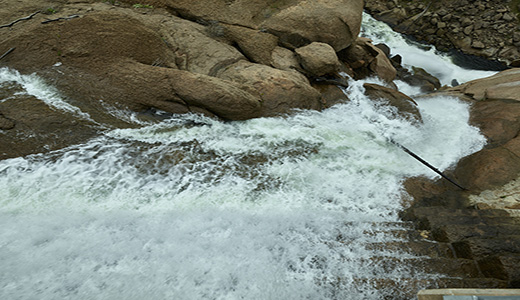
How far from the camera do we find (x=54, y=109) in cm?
571

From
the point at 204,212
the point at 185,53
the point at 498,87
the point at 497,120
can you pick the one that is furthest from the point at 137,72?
the point at 498,87

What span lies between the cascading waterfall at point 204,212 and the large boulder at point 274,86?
0.49m

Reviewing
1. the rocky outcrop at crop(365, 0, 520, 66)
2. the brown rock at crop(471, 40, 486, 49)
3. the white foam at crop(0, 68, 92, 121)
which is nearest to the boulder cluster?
the white foam at crop(0, 68, 92, 121)

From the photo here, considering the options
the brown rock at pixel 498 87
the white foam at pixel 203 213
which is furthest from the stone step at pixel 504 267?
the brown rock at pixel 498 87

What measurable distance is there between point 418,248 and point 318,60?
19.2 ft

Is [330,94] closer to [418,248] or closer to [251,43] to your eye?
[251,43]

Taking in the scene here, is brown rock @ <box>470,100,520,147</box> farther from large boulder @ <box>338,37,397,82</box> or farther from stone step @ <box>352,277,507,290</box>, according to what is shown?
stone step @ <box>352,277,507,290</box>

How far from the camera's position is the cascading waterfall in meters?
3.85

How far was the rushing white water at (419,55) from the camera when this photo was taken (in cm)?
1480

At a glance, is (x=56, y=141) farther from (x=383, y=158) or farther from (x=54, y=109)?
(x=383, y=158)

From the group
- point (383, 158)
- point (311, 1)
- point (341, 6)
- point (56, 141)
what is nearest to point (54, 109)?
point (56, 141)

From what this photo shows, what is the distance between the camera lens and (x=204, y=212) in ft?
15.9

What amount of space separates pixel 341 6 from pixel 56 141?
29.1 ft

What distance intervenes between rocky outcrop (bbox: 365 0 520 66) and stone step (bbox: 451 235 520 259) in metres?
15.6
